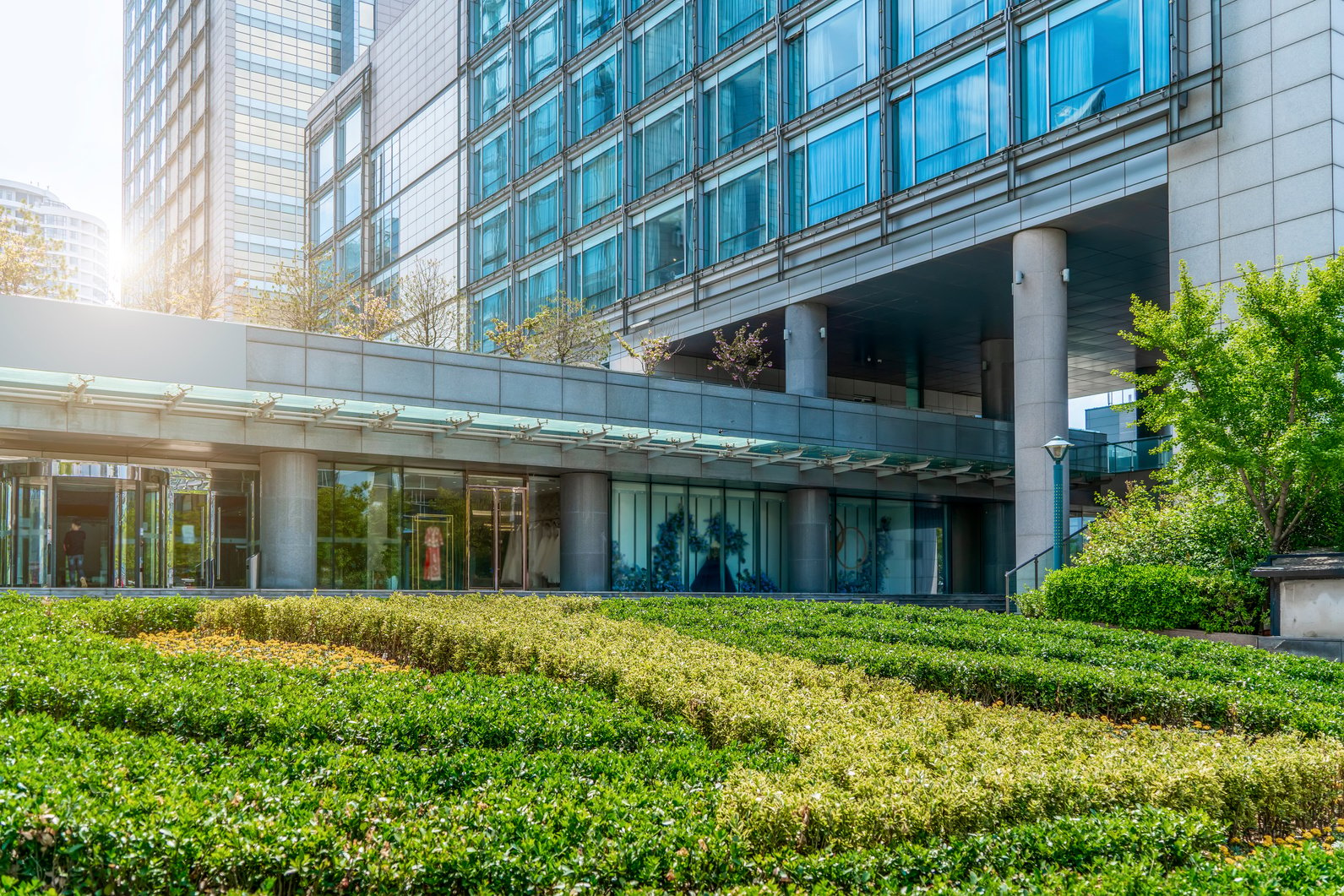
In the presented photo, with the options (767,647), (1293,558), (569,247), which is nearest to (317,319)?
(569,247)

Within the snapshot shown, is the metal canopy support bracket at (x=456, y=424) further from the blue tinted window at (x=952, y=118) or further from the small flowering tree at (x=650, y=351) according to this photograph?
the blue tinted window at (x=952, y=118)

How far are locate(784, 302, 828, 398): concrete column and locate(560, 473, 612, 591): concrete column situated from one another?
706 centimetres

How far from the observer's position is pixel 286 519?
83.1ft

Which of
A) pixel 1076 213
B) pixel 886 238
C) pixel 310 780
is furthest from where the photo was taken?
pixel 886 238

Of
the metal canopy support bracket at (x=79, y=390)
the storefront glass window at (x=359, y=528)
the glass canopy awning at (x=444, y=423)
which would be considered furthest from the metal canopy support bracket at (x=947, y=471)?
the metal canopy support bracket at (x=79, y=390)

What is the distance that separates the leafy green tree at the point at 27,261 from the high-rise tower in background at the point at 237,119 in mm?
30088

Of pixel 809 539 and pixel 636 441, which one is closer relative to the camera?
pixel 636 441

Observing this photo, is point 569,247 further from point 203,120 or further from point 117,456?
point 203,120

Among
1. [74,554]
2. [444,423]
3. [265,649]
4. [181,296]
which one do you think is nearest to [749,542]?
[444,423]

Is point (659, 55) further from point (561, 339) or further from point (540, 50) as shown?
point (561, 339)

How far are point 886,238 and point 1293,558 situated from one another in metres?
16.6

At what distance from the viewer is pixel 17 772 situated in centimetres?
592

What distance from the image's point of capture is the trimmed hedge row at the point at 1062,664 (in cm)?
1050

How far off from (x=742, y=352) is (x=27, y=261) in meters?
20.1
